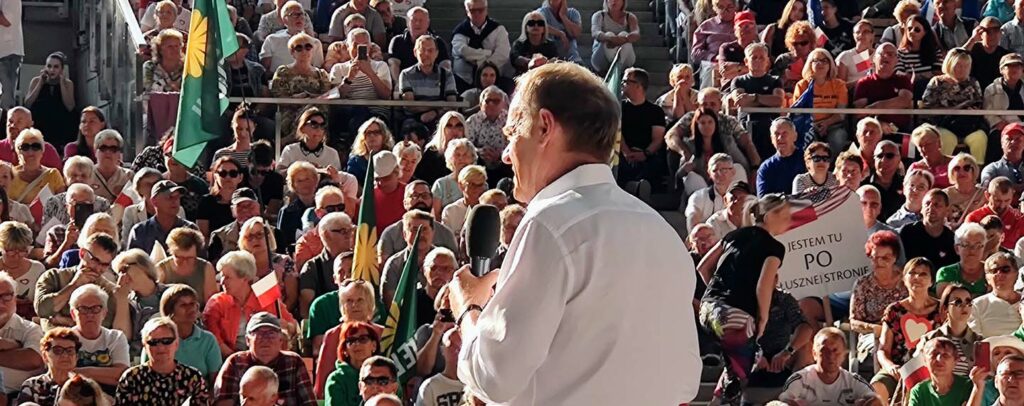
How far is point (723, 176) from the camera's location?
46.0 ft

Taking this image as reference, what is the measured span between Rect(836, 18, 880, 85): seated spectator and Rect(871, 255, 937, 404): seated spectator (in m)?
3.95

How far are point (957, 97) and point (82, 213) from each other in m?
6.25

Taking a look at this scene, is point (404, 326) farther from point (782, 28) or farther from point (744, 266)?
point (782, 28)

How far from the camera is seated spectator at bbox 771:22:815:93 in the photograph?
15984mm

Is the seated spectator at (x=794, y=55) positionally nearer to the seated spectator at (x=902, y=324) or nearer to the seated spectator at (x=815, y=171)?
the seated spectator at (x=815, y=171)

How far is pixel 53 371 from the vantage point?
10477 millimetres

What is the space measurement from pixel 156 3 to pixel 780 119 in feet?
16.7

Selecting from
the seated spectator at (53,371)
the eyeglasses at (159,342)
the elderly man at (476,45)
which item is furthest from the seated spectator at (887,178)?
the seated spectator at (53,371)

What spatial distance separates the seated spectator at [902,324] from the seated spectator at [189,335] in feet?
11.7

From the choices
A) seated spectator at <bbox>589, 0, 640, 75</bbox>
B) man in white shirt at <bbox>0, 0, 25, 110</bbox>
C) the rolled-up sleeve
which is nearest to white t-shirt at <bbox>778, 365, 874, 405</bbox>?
seated spectator at <bbox>589, 0, 640, 75</bbox>

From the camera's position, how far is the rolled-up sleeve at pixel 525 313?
3717 millimetres

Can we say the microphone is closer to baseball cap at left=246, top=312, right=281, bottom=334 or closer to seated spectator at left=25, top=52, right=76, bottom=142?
baseball cap at left=246, top=312, right=281, bottom=334

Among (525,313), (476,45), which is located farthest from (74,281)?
(525,313)

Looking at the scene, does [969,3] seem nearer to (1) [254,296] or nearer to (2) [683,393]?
(1) [254,296]
